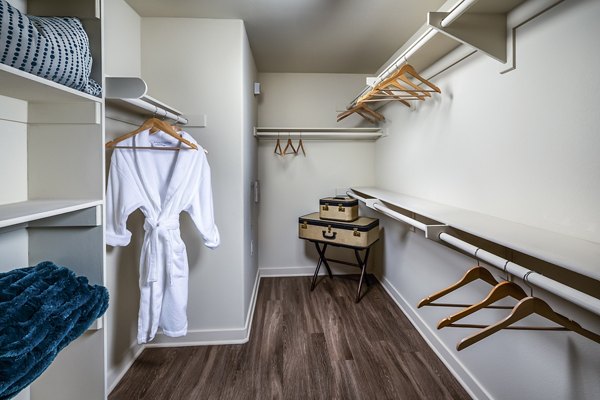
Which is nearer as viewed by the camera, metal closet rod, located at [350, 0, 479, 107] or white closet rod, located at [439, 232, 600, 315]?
white closet rod, located at [439, 232, 600, 315]

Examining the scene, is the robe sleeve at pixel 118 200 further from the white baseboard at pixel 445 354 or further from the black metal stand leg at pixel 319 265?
the white baseboard at pixel 445 354

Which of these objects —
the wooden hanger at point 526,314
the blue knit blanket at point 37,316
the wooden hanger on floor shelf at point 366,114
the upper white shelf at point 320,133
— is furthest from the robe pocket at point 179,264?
the wooden hanger on floor shelf at point 366,114

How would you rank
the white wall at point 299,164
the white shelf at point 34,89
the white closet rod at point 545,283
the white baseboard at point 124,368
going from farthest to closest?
the white wall at point 299,164, the white baseboard at point 124,368, the white shelf at point 34,89, the white closet rod at point 545,283

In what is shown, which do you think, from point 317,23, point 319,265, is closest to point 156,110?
point 317,23

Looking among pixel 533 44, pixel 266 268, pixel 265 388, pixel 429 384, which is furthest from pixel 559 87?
pixel 266 268

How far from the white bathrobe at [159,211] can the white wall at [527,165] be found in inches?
57.7

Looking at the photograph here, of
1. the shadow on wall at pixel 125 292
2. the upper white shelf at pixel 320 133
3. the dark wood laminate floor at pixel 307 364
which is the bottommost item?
the dark wood laminate floor at pixel 307 364

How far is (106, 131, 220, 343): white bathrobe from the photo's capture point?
1627mm

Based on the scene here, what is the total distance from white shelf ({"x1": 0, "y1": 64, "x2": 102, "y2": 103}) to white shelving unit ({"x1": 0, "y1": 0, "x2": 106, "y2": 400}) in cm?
1

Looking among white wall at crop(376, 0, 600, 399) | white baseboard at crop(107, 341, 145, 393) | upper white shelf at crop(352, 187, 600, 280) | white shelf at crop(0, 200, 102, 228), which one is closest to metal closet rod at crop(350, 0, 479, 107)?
white wall at crop(376, 0, 600, 399)

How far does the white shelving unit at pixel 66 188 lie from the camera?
3.58ft

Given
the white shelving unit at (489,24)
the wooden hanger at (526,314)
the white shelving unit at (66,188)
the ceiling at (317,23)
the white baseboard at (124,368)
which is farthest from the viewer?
the ceiling at (317,23)

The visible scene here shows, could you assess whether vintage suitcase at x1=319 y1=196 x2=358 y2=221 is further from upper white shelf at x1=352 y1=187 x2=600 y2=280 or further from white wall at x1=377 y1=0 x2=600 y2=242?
upper white shelf at x1=352 y1=187 x2=600 y2=280

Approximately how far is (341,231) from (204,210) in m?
1.35
